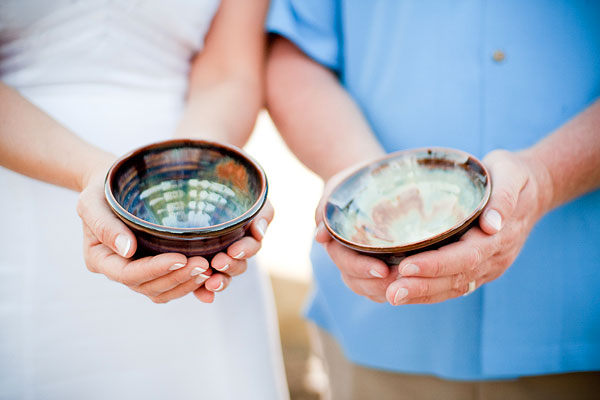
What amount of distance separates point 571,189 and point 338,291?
0.64m

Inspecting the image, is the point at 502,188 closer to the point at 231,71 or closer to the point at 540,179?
the point at 540,179

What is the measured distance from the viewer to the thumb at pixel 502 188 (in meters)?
1.02

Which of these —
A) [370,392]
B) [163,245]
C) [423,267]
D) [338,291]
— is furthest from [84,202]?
[370,392]

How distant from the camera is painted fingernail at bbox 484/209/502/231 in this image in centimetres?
101

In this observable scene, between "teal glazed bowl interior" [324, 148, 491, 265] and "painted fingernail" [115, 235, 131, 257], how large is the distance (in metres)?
0.38

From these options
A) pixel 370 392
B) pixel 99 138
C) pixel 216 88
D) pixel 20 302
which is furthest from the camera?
pixel 370 392

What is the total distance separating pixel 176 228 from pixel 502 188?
61 centimetres

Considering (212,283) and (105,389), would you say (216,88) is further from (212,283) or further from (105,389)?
(105,389)

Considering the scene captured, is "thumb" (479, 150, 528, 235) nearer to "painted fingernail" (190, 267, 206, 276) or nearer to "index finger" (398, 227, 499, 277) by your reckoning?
"index finger" (398, 227, 499, 277)

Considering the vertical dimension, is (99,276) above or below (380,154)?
below

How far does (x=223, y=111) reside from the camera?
1.40 metres

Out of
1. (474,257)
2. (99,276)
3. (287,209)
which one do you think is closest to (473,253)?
(474,257)

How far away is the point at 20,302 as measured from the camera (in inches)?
48.4

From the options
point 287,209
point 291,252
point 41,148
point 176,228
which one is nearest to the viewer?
point 176,228
